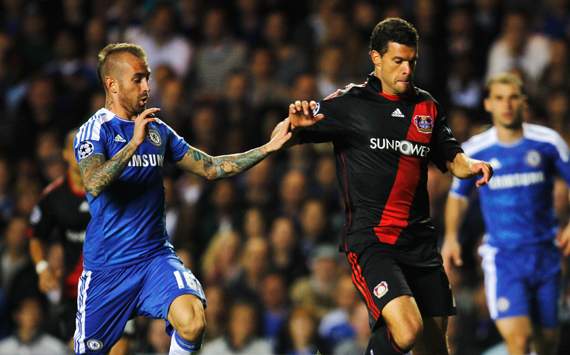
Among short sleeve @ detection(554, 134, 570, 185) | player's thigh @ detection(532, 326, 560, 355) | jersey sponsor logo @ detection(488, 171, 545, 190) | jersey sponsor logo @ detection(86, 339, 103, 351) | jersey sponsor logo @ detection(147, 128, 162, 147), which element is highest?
jersey sponsor logo @ detection(147, 128, 162, 147)

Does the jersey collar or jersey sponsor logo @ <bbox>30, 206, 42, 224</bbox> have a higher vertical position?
the jersey collar

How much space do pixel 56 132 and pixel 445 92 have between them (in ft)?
14.9

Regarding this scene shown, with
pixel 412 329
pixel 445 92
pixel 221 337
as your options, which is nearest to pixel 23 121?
pixel 221 337

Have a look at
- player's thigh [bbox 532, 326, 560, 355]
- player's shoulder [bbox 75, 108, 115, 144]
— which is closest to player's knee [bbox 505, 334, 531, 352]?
player's thigh [bbox 532, 326, 560, 355]

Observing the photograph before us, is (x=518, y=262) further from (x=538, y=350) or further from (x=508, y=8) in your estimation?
(x=508, y=8)

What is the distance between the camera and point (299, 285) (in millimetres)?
10703

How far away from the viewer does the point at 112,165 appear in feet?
19.8

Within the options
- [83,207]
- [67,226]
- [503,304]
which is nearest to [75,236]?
[67,226]

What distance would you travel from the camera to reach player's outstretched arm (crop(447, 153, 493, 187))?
21.0 ft

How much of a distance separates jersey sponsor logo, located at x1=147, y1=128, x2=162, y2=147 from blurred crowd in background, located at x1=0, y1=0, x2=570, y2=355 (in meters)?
3.17

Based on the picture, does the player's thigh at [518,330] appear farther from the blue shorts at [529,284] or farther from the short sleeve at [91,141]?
the short sleeve at [91,141]

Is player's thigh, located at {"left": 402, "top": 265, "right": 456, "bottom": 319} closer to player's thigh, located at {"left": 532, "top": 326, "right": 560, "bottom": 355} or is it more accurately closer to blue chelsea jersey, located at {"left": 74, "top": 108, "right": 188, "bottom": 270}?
blue chelsea jersey, located at {"left": 74, "top": 108, "right": 188, "bottom": 270}

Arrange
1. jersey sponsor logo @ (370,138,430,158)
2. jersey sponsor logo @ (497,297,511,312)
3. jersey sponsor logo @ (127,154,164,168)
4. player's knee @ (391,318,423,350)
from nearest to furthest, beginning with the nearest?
player's knee @ (391,318,423,350)
jersey sponsor logo @ (127,154,164,168)
jersey sponsor logo @ (370,138,430,158)
jersey sponsor logo @ (497,297,511,312)

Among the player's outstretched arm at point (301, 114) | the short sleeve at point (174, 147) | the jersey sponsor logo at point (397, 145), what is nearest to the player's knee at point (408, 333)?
the jersey sponsor logo at point (397, 145)
